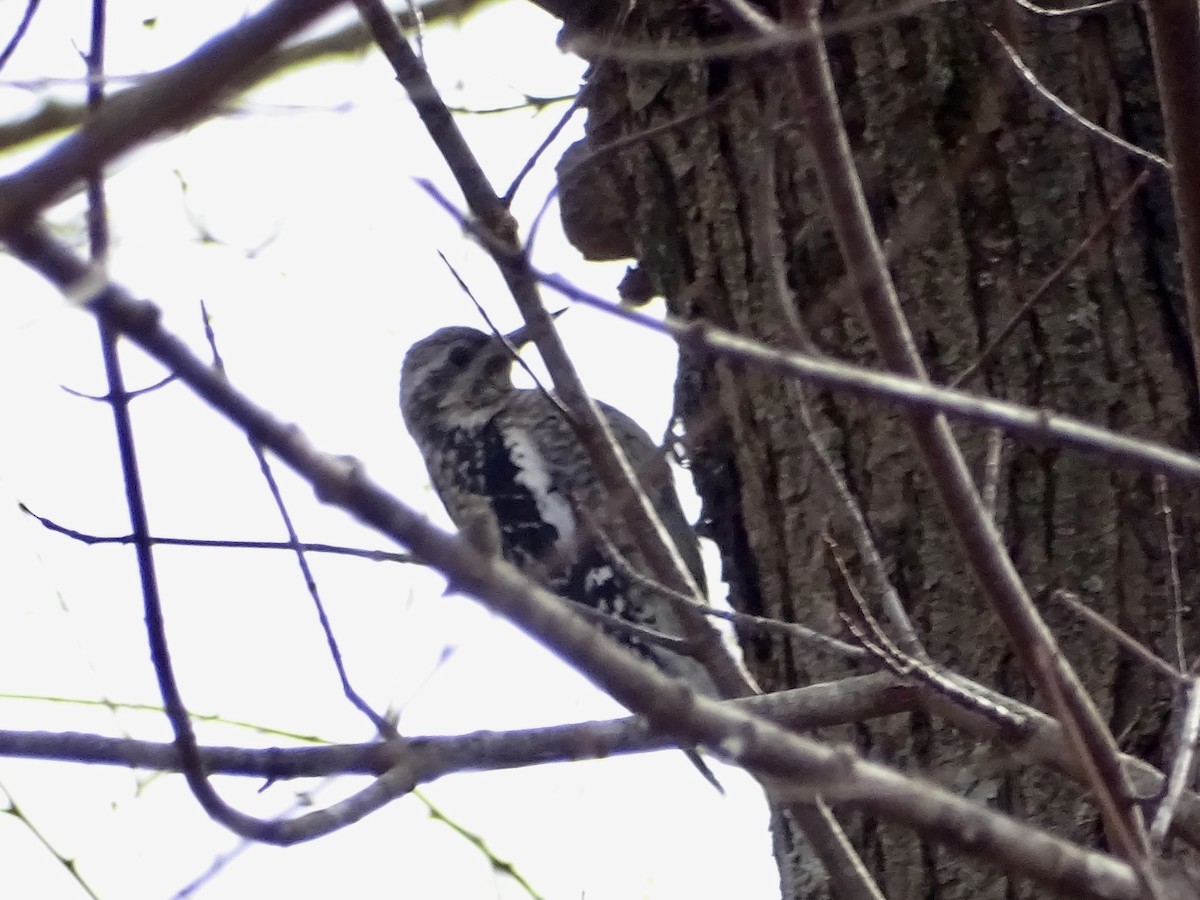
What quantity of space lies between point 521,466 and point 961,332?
2.24m

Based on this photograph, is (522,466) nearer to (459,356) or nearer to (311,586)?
(459,356)

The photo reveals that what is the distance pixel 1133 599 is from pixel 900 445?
44 centimetres

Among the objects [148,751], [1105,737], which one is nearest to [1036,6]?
[1105,737]

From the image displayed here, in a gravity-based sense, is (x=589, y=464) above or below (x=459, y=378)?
below

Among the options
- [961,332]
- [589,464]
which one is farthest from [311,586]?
[589,464]

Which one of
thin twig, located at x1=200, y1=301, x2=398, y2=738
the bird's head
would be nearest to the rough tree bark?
thin twig, located at x1=200, y1=301, x2=398, y2=738

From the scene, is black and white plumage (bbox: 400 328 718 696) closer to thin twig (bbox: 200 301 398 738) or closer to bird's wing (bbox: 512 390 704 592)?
bird's wing (bbox: 512 390 704 592)

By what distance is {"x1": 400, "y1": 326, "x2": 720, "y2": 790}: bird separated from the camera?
421 cm

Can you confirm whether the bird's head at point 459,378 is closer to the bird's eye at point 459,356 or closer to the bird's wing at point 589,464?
the bird's eye at point 459,356

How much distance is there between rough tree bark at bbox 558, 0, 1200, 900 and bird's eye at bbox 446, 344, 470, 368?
2.10m

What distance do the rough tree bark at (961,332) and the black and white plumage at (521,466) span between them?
1283 mm

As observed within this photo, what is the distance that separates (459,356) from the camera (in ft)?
15.9

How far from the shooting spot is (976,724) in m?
1.68

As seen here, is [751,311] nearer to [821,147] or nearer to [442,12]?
[442,12]
